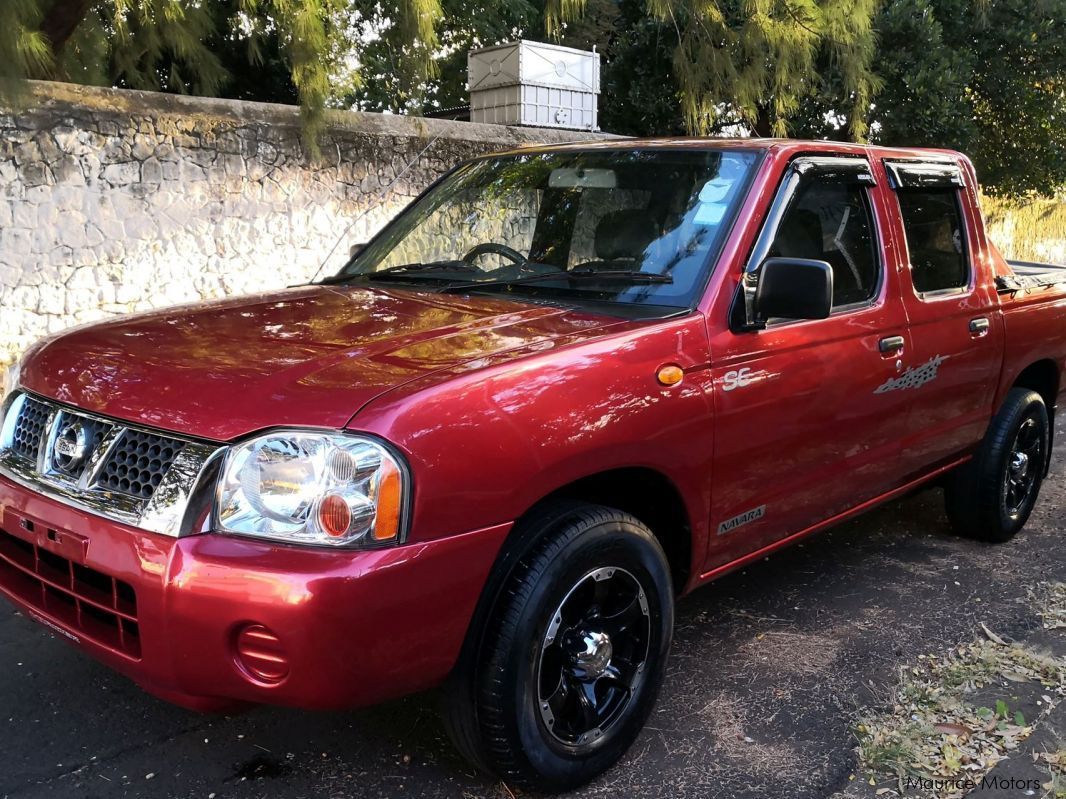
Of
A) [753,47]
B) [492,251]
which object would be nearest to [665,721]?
[492,251]

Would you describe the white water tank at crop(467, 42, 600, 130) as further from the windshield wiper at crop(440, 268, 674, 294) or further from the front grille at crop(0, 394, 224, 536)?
the front grille at crop(0, 394, 224, 536)

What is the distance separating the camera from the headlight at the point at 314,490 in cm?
229

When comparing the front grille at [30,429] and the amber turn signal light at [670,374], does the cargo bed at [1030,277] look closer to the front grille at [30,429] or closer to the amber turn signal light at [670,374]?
the amber turn signal light at [670,374]

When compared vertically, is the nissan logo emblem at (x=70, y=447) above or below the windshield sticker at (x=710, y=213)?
below

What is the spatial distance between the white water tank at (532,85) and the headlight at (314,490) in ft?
29.3

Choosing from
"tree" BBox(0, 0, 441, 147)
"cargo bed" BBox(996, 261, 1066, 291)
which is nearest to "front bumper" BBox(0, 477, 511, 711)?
"cargo bed" BBox(996, 261, 1066, 291)

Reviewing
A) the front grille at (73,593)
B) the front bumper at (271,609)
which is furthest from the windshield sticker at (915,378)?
the front grille at (73,593)

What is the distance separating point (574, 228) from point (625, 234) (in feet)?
0.93

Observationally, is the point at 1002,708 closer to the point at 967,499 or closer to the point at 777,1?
the point at 967,499

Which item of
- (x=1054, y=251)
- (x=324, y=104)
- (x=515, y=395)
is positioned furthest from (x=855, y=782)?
(x=1054, y=251)

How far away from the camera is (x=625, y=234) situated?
11.3 ft

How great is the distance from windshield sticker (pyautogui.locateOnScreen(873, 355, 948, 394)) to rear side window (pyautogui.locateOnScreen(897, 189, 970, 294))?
0.30 metres

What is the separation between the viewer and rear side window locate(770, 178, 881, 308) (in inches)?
140

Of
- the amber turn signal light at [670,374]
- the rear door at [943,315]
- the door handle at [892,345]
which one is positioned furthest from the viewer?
the rear door at [943,315]
